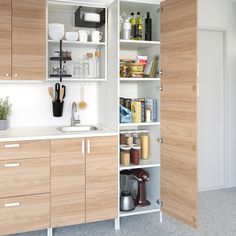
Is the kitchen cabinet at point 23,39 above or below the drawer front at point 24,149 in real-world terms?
above

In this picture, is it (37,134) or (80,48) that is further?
(80,48)

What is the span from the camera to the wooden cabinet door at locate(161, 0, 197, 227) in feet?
7.68

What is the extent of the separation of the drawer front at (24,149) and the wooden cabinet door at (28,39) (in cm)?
62

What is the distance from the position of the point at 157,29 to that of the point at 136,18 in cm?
24

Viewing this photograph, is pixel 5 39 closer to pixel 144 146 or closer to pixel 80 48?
pixel 80 48

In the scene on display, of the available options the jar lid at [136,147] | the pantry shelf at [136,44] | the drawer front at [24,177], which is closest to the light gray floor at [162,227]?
the drawer front at [24,177]

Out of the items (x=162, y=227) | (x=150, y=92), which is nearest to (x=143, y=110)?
(x=150, y=92)

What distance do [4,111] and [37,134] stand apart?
19.8 inches

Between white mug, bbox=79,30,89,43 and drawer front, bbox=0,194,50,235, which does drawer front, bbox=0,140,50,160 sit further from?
white mug, bbox=79,30,89,43

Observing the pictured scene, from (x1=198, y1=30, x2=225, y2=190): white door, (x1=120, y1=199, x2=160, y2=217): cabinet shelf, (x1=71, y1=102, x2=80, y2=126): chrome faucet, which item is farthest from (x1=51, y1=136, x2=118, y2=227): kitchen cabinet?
(x1=198, y1=30, x2=225, y2=190): white door

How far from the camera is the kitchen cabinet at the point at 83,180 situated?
2.54 metres

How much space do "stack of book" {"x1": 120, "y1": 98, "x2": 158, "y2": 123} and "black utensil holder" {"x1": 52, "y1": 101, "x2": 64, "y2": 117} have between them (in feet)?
2.21

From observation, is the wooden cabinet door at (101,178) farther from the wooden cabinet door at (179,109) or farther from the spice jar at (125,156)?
the wooden cabinet door at (179,109)

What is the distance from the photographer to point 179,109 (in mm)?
2496
